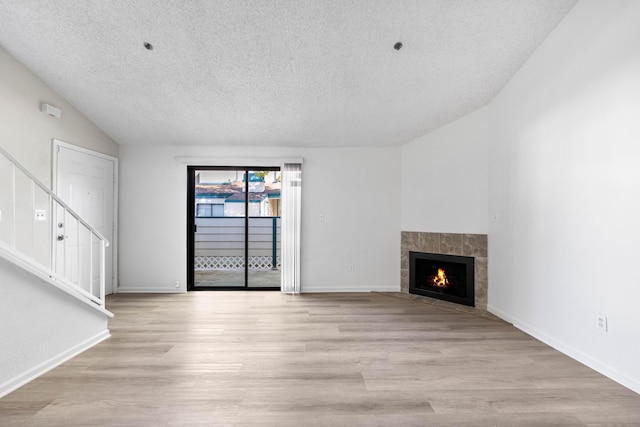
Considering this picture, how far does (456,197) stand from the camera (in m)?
4.30

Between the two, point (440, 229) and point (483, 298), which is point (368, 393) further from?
point (440, 229)

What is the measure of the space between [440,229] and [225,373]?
11.1 ft

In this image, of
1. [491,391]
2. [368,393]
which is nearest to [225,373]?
[368,393]

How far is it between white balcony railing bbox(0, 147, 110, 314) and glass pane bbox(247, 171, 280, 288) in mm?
2339

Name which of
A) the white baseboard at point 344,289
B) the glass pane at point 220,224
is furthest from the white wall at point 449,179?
the glass pane at point 220,224

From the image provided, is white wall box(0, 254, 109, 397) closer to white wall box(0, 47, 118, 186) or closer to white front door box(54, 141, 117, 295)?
white front door box(54, 141, 117, 295)

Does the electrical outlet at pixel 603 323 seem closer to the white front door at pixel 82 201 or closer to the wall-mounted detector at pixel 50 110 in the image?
the white front door at pixel 82 201

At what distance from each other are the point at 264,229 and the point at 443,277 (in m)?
3.22

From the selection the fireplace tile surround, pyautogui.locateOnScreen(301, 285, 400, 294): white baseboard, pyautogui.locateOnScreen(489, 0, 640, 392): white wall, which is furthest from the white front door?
pyautogui.locateOnScreen(489, 0, 640, 392): white wall

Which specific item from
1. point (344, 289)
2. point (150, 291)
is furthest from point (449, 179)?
point (150, 291)

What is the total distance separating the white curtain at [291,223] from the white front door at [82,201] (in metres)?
2.64

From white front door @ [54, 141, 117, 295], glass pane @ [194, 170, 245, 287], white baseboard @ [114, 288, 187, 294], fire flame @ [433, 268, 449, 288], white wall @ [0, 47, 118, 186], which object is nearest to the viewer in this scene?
white wall @ [0, 47, 118, 186]

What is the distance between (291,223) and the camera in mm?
4953

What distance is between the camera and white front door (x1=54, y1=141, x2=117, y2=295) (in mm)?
3834
